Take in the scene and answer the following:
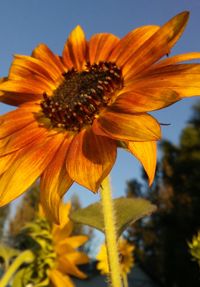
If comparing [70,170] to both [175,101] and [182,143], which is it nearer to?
[175,101]

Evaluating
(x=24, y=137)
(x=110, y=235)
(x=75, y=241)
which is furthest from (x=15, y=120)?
(x=75, y=241)

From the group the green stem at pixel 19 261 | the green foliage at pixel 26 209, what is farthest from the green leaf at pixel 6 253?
the green foliage at pixel 26 209

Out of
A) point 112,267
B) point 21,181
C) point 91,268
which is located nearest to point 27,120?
point 21,181

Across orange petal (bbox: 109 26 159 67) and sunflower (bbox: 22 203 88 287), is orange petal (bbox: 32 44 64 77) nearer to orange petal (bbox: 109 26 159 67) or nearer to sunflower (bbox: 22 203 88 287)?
orange petal (bbox: 109 26 159 67)

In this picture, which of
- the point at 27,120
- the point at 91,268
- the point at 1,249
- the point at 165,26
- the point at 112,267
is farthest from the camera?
the point at 91,268

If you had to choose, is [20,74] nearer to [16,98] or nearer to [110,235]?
[16,98]
